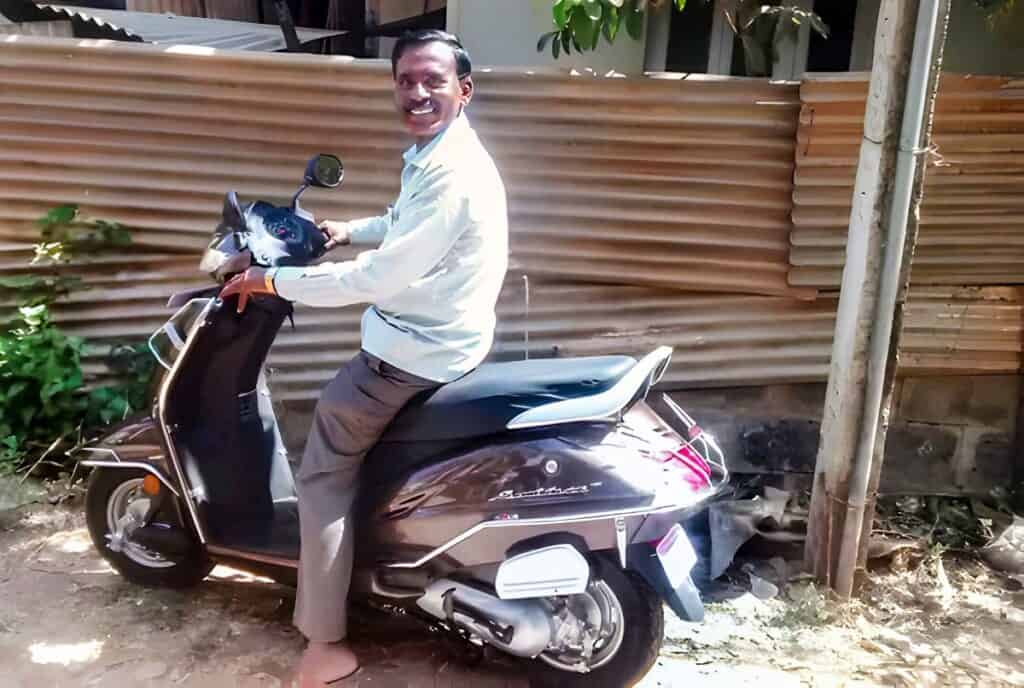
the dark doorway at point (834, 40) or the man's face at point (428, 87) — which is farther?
the dark doorway at point (834, 40)

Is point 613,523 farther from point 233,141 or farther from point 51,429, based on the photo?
point 51,429

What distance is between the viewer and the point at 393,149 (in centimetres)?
412

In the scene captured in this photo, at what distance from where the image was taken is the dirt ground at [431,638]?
293 cm

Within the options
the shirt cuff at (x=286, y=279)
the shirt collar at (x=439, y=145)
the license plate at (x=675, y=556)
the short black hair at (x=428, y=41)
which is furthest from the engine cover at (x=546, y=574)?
the short black hair at (x=428, y=41)

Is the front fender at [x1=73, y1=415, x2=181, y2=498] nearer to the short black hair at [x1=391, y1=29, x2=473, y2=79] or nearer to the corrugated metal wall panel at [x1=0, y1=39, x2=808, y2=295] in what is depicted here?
the corrugated metal wall panel at [x1=0, y1=39, x2=808, y2=295]

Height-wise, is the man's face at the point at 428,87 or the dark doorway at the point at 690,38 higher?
the dark doorway at the point at 690,38

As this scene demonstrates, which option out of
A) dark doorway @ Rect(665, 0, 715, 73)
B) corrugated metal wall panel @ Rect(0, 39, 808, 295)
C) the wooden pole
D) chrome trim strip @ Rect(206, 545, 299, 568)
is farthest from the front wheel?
dark doorway @ Rect(665, 0, 715, 73)

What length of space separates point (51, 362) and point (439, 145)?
2.59 metres

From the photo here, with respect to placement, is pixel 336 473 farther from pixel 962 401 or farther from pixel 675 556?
pixel 962 401

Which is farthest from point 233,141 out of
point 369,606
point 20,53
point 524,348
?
point 369,606

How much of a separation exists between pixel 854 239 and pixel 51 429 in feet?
11.8

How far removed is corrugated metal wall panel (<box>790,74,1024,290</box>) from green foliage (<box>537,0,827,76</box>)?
278 mm

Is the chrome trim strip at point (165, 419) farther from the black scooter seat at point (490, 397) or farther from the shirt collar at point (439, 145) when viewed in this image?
the shirt collar at point (439, 145)

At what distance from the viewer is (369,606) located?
2922 millimetres
